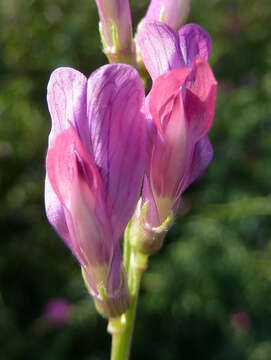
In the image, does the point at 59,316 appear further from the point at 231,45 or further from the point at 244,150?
the point at 231,45

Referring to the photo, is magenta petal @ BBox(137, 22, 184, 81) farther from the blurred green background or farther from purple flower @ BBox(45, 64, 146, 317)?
the blurred green background

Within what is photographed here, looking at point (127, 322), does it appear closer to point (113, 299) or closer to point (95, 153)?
point (113, 299)

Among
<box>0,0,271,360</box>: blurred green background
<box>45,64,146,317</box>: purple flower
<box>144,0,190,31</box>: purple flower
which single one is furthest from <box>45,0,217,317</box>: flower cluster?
<box>0,0,271,360</box>: blurred green background

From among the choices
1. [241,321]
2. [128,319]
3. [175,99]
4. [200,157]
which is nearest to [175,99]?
[175,99]

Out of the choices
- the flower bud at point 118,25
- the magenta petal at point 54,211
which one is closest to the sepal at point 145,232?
the magenta petal at point 54,211

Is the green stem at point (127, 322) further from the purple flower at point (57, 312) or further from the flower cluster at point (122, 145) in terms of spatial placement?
the purple flower at point (57, 312)

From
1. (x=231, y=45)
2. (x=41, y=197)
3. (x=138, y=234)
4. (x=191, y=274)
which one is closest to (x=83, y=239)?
(x=138, y=234)
